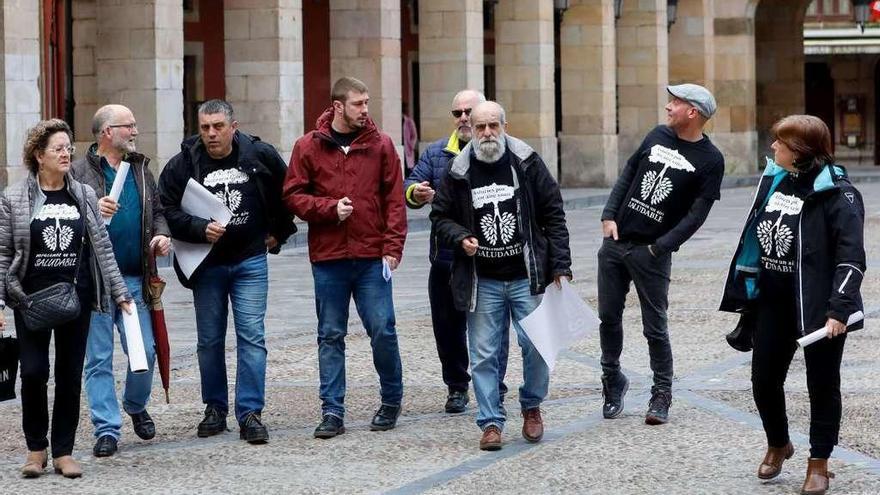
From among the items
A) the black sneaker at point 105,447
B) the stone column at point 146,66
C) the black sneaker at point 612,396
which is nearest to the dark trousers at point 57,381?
the black sneaker at point 105,447

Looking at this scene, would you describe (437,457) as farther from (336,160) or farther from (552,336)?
(336,160)

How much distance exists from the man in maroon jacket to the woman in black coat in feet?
6.66

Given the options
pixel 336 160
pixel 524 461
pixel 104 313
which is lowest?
pixel 524 461

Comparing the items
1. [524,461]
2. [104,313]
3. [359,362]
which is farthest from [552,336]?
[359,362]

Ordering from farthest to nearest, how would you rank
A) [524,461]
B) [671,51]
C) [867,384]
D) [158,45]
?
[671,51] → [158,45] → [867,384] → [524,461]

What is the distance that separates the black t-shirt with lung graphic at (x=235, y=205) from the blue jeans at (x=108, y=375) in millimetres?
411

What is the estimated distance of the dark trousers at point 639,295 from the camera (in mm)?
10180

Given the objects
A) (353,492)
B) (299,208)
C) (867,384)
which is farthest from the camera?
(867,384)

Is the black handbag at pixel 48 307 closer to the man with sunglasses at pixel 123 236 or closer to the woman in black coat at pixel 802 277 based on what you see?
the man with sunglasses at pixel 123 236

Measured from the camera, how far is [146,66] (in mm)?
23641

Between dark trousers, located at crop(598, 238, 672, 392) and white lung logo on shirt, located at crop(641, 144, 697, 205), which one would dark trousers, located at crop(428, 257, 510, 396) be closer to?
dark trousers, located at crop(598, 238, 672, 392)

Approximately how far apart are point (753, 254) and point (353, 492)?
1854 millimetres

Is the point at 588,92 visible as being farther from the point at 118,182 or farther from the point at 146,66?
the point at 118,182

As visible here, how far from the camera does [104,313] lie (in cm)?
913
